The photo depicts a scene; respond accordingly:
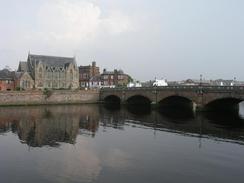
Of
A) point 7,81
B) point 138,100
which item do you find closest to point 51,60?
point 7,81

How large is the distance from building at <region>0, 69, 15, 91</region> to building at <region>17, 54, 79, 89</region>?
265 cm

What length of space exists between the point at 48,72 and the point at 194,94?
70355mm

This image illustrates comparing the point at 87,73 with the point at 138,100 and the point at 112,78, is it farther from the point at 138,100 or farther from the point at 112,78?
the point at 138,100

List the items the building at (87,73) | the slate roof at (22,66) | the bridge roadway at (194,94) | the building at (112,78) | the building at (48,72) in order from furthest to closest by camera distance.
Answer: the building at (87,73) < the building at (112,78) < the slate roof at (22,66) < the building at (48,72) < the bridge roadway at (194,94)

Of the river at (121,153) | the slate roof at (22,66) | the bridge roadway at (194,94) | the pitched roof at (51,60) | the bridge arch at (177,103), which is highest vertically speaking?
the pitched roof at (51,60)

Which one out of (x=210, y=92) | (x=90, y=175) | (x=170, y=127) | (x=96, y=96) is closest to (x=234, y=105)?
(x=210, y=92)

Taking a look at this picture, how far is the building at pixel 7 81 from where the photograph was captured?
351ft

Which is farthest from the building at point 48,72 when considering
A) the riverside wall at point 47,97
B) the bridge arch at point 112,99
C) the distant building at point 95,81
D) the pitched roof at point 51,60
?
the bridge arch at point 112,99

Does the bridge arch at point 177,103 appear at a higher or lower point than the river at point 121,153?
higher

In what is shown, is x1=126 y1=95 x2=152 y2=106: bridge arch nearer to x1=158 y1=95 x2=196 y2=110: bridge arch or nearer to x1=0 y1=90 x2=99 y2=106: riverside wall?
x1=158 y1=95 x2=196 y2=110: bridge arch

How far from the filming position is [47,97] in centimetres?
9462

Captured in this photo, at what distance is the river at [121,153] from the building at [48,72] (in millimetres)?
68462

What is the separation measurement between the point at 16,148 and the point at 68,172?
36.4 feet

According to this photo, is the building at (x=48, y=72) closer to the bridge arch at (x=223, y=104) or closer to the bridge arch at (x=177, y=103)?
the bridge arch at (x=177, y=103)
